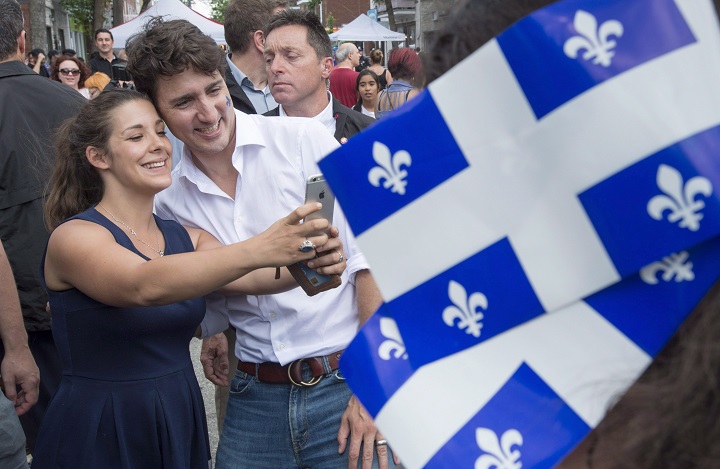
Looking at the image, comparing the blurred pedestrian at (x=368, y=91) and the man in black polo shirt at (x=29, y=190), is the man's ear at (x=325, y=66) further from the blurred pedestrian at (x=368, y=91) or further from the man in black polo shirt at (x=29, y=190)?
the blurred pedestrian at (x=368, y=91)

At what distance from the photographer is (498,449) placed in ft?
2.29

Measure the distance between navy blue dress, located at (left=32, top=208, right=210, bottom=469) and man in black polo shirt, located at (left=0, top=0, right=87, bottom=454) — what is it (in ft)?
3.53

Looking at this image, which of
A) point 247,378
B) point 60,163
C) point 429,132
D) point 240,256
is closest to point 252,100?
point 60,163

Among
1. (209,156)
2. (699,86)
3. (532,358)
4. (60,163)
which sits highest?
(60,163)

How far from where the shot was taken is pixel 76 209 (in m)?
2.76

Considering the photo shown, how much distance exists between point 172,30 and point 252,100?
253 cm

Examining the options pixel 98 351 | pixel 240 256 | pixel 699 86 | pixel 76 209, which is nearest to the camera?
pixel 699 86

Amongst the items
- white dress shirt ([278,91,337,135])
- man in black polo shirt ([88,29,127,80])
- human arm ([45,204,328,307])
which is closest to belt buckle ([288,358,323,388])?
human arm ([45,204,328,307])

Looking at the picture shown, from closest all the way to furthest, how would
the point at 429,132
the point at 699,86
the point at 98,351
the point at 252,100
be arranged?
the point at 699,86 → the point at 429,132 → the point at 98,351 → the point at 252,100

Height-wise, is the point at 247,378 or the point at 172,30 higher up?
the point at 172,30

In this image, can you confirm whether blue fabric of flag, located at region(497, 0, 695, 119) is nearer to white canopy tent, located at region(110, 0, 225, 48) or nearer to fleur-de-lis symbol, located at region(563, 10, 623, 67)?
fleur-de-lis symbol, located at region(563, 10, 623, 67)

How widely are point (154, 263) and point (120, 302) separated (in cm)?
21

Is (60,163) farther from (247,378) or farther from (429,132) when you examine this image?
(429,132)

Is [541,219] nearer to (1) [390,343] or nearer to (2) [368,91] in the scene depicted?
(1) [390,343]
